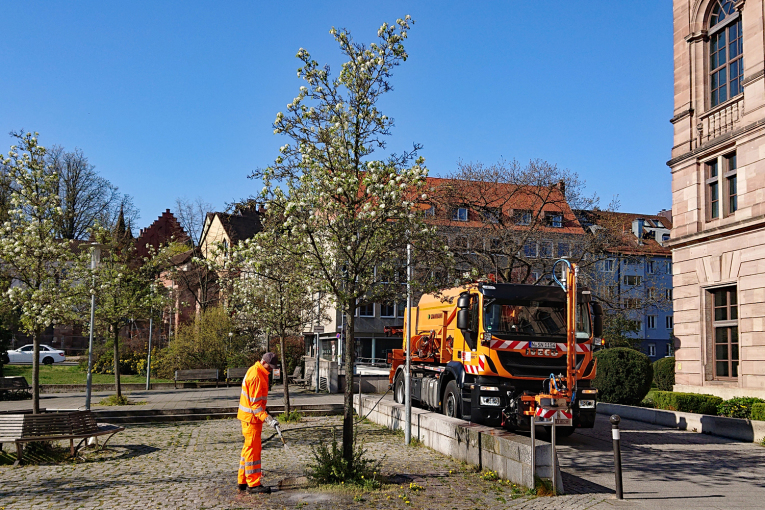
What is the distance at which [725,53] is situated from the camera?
67.5 feet

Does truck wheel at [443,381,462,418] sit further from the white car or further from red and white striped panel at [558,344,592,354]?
the white car

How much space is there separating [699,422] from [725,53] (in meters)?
11.0

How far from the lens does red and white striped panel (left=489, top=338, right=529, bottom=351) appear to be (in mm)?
13359

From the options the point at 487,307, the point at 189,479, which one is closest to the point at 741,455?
the point at 487,307

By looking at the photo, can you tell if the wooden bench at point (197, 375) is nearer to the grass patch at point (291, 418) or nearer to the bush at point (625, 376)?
the grass patch at point (291, 418)

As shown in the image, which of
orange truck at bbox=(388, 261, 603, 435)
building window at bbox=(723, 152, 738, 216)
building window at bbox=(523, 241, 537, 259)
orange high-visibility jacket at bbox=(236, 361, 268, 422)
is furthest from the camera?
building window at bbox=(523, 241, 537, 259)

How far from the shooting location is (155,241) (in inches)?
2918

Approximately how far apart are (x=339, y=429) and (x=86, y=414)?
5573mm

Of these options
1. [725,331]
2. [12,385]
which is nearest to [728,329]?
[725,331]

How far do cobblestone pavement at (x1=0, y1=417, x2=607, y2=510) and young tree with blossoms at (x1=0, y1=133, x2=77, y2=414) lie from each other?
3890 millimetres

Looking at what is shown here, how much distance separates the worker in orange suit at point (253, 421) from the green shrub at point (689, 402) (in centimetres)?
1281

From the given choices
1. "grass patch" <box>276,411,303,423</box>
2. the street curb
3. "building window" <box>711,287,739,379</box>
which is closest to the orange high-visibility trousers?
"grass patch" <box>276,411,303,423</box>

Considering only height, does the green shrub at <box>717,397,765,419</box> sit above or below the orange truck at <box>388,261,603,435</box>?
below

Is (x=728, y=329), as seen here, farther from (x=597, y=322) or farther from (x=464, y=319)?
(x=464, y=319)
